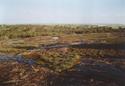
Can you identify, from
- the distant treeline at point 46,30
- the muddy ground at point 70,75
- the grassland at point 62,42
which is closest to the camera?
the muddy ground at point 70,75

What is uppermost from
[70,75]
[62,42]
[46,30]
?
[46,30]

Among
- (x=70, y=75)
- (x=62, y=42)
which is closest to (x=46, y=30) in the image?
(x=62, y=42)

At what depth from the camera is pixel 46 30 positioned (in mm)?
2670

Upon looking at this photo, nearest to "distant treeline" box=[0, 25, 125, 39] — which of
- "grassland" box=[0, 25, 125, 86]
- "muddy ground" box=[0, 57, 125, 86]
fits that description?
"grassland" box=[0, 25, 125, 86]

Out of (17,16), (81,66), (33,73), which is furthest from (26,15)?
(81,66)

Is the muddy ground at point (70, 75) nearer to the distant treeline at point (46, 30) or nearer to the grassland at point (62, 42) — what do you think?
the grassland at point (62, 42)

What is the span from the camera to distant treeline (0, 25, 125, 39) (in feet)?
8.66

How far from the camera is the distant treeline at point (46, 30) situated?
2.64 metres

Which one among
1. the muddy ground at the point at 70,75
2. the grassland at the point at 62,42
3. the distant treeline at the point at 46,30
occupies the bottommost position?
the muddy ground at the point at 70,75

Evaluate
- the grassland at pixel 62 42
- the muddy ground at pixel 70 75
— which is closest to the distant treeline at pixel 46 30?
the grassland at pixel 62 42

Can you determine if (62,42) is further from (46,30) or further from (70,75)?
(70,75)

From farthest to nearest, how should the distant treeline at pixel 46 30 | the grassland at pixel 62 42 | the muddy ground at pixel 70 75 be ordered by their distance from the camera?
the distant treeline at pixel 46 30 → the grassland at pixel 62 42 → the muddy ground at pixel 70 75

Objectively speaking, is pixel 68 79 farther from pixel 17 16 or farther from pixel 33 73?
pixel 17 16

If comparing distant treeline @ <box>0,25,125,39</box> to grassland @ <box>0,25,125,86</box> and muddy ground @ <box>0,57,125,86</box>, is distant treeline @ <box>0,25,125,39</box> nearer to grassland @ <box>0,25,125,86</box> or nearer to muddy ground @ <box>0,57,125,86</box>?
grassland @ <box>0,25,125,86</box>
